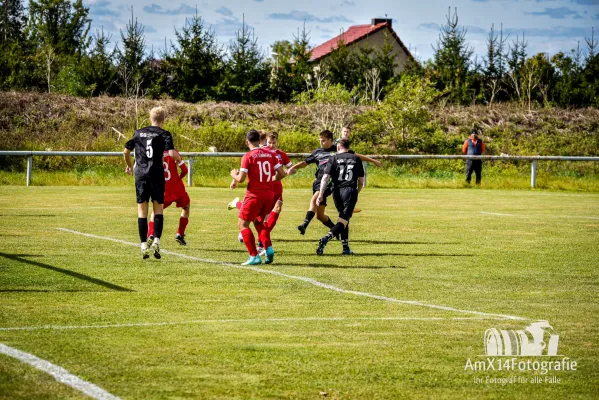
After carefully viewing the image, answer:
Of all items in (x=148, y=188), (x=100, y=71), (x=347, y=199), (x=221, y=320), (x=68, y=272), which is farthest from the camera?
(x=100, y=71)

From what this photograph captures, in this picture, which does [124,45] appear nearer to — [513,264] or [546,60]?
[546,60]

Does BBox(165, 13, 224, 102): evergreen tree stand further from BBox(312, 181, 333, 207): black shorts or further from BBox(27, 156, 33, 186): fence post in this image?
BBox(312, 181, 333, 207): black shorts

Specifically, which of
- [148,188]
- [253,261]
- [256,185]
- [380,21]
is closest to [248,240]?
[253,261]

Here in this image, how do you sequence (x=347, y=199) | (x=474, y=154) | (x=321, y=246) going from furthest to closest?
(x=474, y=154) < (x=347, y=199) < (x=321, y=246)

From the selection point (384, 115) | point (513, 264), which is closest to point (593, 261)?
point (513, 264)

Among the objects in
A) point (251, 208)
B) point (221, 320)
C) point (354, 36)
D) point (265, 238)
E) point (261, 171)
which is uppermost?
point (354, 36)

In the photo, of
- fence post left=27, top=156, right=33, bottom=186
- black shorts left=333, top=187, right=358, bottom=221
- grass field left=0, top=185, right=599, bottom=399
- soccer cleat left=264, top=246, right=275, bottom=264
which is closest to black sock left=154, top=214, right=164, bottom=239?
grass field left=0, top=185, right=599, bottom=399

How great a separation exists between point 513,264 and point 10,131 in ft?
123

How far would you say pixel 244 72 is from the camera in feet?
183

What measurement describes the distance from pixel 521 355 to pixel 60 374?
343 centimetres

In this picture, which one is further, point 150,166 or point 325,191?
point 325,191

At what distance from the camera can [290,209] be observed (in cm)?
2353

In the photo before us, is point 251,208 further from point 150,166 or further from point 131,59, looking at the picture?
point 131,59

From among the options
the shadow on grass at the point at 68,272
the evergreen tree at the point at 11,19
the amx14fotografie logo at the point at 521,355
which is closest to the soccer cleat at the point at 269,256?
the shadow on grass at the point at 68,272
